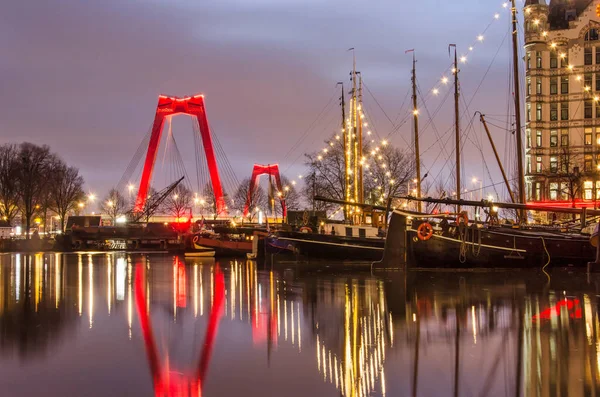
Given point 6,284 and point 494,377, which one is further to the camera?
point 6,284

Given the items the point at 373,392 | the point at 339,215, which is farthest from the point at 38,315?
the point at 339,215

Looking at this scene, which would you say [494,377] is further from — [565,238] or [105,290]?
[565,238]

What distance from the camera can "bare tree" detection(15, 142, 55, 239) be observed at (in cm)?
9269

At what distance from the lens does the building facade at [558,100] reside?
242ft

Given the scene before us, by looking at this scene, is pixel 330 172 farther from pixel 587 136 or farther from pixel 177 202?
pixel 177 202

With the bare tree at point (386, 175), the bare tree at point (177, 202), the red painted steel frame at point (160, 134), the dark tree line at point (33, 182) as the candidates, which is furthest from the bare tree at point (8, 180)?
the bare tree at point (386, 175)

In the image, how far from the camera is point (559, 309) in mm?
17484

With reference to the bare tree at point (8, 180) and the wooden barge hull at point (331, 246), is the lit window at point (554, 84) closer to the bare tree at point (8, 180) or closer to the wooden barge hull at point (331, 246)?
the wooden barge hull at point (331, 246)

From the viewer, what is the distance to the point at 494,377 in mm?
10180

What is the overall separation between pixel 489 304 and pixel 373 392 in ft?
33.2

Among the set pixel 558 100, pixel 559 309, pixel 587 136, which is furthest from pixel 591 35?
pixel 559 309

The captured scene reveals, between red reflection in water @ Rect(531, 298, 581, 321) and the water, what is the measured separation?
0.14 ft

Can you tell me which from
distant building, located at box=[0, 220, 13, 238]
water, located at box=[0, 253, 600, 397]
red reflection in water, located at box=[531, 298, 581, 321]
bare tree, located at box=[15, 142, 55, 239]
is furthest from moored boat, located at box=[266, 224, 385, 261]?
distant building, located at box=[0, 220, 13, 238]

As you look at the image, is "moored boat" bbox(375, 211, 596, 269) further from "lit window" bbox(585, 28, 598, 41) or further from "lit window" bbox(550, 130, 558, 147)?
"lit window" bbox(585, 28, 598, 41)
